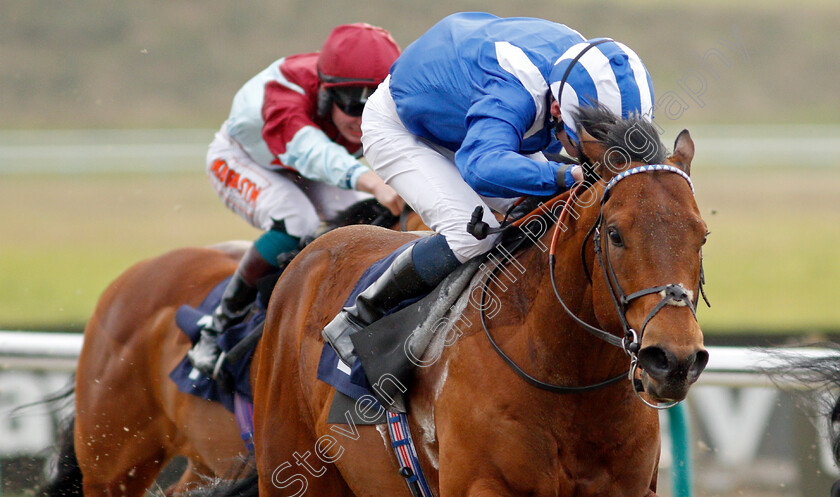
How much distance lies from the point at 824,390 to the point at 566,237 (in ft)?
3.70

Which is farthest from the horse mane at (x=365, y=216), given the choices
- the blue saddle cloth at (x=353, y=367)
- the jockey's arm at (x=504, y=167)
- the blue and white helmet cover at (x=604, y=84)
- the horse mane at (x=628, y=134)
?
the horse mane at (x=628, y=134)

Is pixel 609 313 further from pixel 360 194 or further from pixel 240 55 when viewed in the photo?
pixel 240 55

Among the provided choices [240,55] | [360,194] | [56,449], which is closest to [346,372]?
[360,194]

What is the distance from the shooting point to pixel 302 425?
10.6 ft

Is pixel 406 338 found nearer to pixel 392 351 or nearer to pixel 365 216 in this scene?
pixel 392 351

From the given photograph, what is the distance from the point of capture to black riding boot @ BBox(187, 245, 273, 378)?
405 cm

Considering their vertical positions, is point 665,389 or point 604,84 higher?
point 604,84

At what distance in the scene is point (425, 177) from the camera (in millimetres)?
2902

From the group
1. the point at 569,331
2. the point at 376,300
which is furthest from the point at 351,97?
the point at 569,331

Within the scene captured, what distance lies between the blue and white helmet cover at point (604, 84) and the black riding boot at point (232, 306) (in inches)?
77.7

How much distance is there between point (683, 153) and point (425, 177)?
0.91 meters

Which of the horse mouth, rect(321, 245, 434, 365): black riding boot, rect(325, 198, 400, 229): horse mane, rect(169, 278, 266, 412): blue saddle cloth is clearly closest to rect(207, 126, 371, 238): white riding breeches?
rect(325, 198, 400, 229): horse mane

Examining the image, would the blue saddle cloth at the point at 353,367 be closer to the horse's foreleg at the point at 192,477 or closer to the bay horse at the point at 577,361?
the bay horse at the point at 577,361

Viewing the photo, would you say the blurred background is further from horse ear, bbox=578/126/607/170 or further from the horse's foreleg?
horse ear, bbox=578/126/607/170
